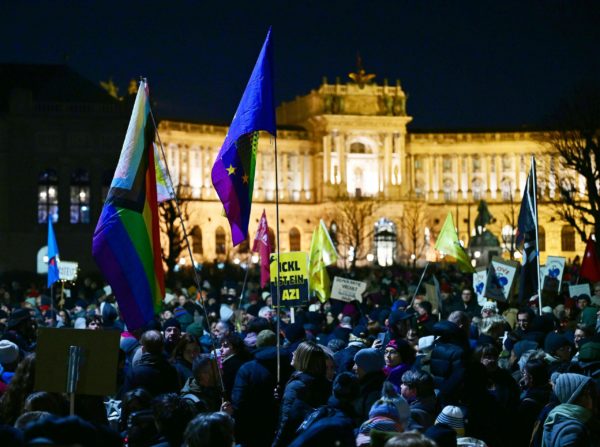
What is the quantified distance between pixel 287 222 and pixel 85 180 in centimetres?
4309

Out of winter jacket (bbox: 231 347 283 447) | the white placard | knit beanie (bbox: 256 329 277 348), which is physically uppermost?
the white placard

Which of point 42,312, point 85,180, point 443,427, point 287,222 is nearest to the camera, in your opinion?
point 443,427

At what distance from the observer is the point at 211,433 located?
6.36 metres

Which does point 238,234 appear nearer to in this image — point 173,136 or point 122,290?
point 122,290

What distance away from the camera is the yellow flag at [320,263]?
2373cm

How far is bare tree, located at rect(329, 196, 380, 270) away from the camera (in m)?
93.8

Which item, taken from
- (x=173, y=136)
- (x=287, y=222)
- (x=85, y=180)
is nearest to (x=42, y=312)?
(x=85, y=180)

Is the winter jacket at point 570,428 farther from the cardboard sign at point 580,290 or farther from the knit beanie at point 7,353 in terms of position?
the cardboard sign at point 580,290

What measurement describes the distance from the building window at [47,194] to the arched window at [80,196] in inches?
35.1

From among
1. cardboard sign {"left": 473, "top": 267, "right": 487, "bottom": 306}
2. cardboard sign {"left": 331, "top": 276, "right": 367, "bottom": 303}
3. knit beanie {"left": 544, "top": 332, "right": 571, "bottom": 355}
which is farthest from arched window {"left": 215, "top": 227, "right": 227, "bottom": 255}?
knit beanie {"left": 544, "top": 332, "right": 571, "bottom": 355}

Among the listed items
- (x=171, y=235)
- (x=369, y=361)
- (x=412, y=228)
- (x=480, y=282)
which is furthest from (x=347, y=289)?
(x=412, y=228)

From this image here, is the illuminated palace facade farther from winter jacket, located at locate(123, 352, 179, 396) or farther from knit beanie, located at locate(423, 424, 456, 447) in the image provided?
knit beanie, located at locate(423, 424, 456, 447)

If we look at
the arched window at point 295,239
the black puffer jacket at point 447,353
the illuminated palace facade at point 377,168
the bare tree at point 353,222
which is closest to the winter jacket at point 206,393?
the black puffer jacket at point 447,353

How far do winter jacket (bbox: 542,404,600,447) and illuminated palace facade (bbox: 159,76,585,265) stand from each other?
9330cm
